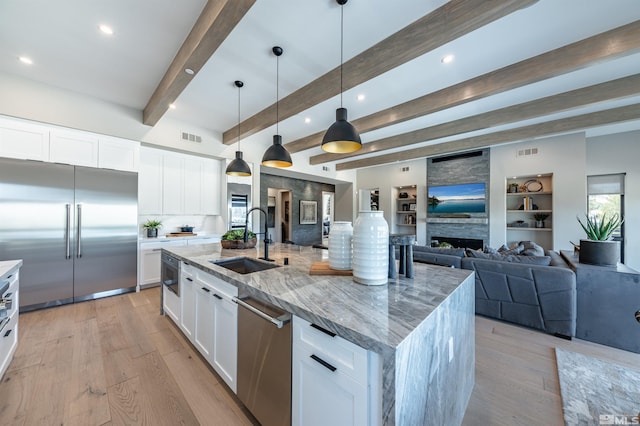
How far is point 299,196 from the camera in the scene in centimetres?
798

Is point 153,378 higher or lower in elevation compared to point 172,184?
lower

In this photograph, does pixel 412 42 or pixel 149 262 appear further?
pixel 149 262

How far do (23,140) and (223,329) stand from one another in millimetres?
3908

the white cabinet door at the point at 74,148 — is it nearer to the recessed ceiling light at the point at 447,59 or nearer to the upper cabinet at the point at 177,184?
the upper cabinet at the point at 177,184

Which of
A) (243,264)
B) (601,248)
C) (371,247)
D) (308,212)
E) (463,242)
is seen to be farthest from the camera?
(308,212)

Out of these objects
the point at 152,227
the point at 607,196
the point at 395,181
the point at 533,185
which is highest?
the point at 395,181

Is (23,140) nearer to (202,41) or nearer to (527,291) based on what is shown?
(202,41)

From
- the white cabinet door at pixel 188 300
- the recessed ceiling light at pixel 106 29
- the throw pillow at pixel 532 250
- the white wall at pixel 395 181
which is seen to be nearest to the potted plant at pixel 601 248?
the throw pillow at pixel 532 250

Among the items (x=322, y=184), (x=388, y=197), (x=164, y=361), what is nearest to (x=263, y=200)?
(x=322, y=184)

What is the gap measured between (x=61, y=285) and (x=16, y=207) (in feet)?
3.76

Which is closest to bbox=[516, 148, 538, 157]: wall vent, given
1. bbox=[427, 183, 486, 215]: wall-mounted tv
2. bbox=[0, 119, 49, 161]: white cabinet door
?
bbox=[427, 183, 486, 215]: wall-mounted tv

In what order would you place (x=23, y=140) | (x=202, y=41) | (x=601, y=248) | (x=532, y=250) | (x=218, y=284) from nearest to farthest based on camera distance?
(x=218, y=284), (x=202, y=41), (x=601, y=248), (x=23, y=140), (x=532, y=250)

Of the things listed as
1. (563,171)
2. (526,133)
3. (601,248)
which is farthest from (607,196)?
(601,248)

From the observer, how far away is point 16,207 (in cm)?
304
